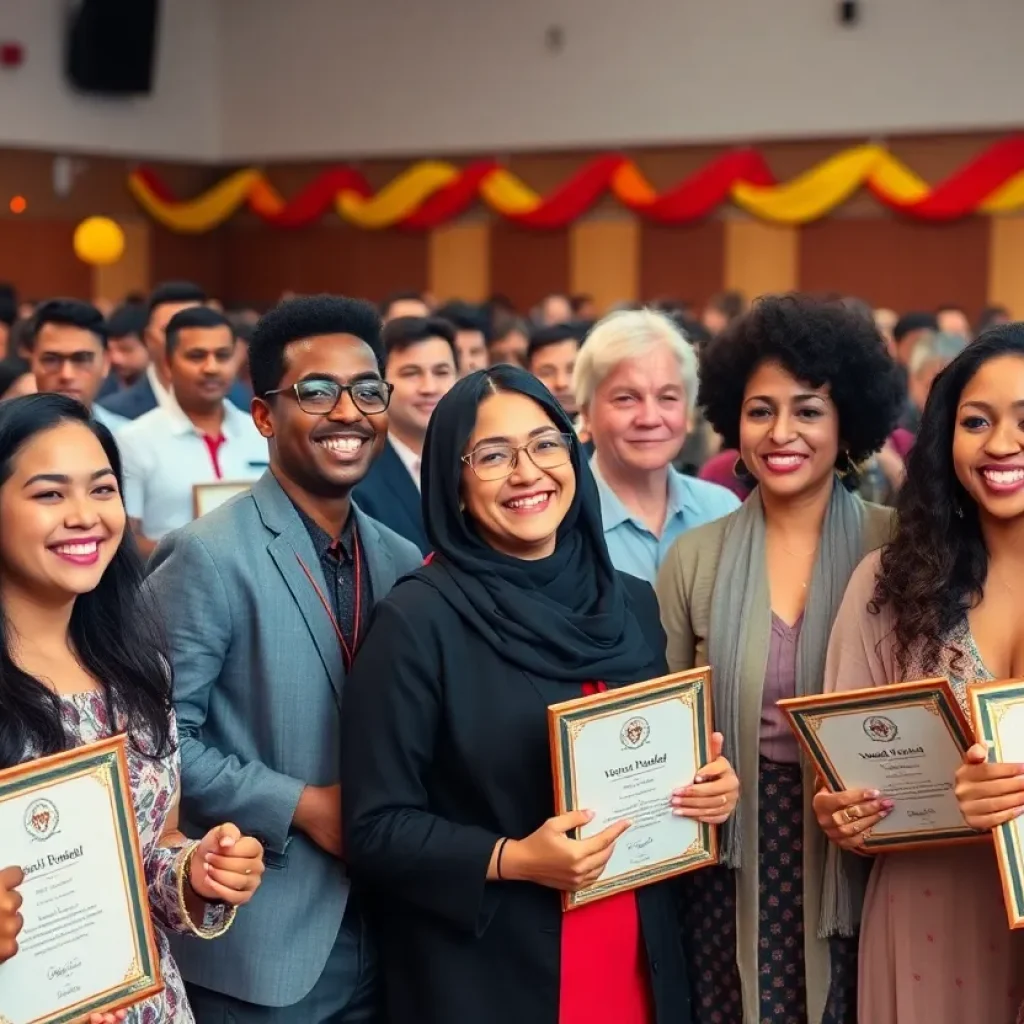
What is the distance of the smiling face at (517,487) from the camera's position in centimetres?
269

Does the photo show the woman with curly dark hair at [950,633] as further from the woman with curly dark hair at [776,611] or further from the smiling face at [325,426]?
the smiling face at [325,426]

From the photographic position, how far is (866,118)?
16.0 m

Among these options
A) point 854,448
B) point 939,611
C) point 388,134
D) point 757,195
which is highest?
point 388,134

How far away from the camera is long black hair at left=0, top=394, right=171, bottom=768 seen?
231 cm

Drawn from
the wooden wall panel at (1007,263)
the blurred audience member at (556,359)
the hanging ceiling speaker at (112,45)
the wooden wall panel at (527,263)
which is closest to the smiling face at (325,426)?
the blurred audience member at (556,359)

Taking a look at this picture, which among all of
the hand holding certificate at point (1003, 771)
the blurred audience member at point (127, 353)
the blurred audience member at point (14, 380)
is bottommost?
the hand holding certificate at point (1003, 771)

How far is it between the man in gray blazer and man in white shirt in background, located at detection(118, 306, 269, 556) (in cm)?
261

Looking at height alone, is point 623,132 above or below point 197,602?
above

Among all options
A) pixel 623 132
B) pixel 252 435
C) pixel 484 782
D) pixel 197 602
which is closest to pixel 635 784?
pixel 484 782

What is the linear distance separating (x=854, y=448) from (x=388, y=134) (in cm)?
1667

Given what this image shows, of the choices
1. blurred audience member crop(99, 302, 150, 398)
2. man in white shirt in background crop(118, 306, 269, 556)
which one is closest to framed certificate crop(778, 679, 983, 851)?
man in white shirt in background crop(118, 306, 269, 556)

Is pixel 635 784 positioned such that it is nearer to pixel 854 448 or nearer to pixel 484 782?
pixel 484 782

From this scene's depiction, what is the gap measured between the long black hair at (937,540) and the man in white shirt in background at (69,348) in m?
4.15

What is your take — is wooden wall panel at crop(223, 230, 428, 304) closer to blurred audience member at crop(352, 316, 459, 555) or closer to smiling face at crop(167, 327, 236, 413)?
smiling face at crop(167, 327, 236, 413)
